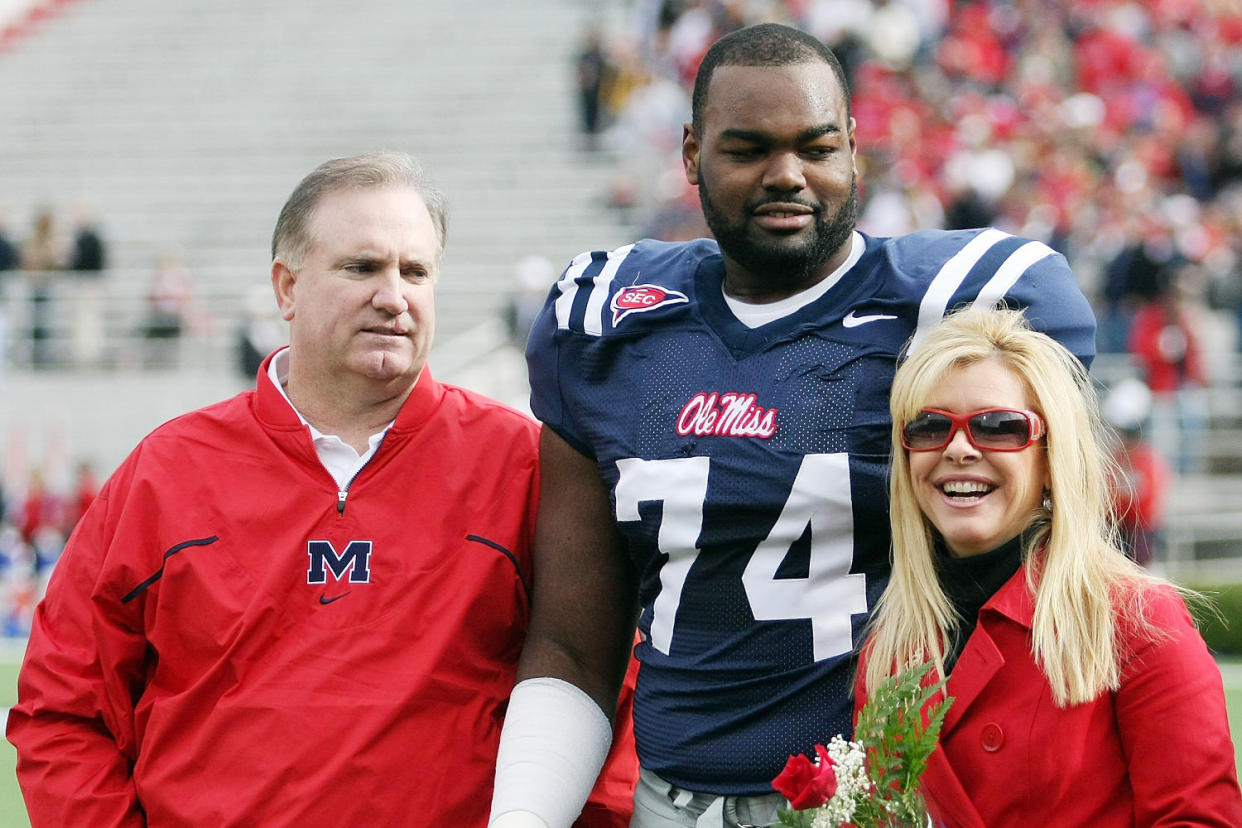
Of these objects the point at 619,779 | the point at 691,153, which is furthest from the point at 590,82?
the point at 619,779

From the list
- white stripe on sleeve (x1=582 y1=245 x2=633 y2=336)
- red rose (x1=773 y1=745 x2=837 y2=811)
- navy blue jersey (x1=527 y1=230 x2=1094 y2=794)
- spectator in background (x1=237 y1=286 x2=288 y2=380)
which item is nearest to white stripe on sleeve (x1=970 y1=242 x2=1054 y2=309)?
navy blue jersey (x1=527 y1=230 x2=1094 y2=794)

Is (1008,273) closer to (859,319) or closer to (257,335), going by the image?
(859,319)

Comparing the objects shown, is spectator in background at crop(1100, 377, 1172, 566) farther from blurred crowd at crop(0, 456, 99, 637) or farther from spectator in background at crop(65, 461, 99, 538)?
spectator in background at crop(65, 461, 99, 538)

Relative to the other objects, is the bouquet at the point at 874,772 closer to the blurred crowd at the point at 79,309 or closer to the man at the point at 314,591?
the man at the point at 314,591

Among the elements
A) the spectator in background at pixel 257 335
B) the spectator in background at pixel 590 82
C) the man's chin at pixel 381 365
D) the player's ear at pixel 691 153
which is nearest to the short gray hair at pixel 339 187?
the man's chin at pixel 381 365

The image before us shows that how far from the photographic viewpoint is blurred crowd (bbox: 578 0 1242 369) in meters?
9.43

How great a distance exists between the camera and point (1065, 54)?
1223 cm

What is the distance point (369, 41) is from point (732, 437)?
1494 cm

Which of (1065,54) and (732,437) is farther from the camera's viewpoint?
(1065,54)

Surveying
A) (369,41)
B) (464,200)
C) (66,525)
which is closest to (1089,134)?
(464,200)

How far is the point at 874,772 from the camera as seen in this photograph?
6.33ft

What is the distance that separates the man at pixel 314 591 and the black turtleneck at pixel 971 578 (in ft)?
2.40

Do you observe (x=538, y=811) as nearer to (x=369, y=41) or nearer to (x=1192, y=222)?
(x=1192, y=222)

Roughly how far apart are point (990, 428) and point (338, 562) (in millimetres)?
1038
